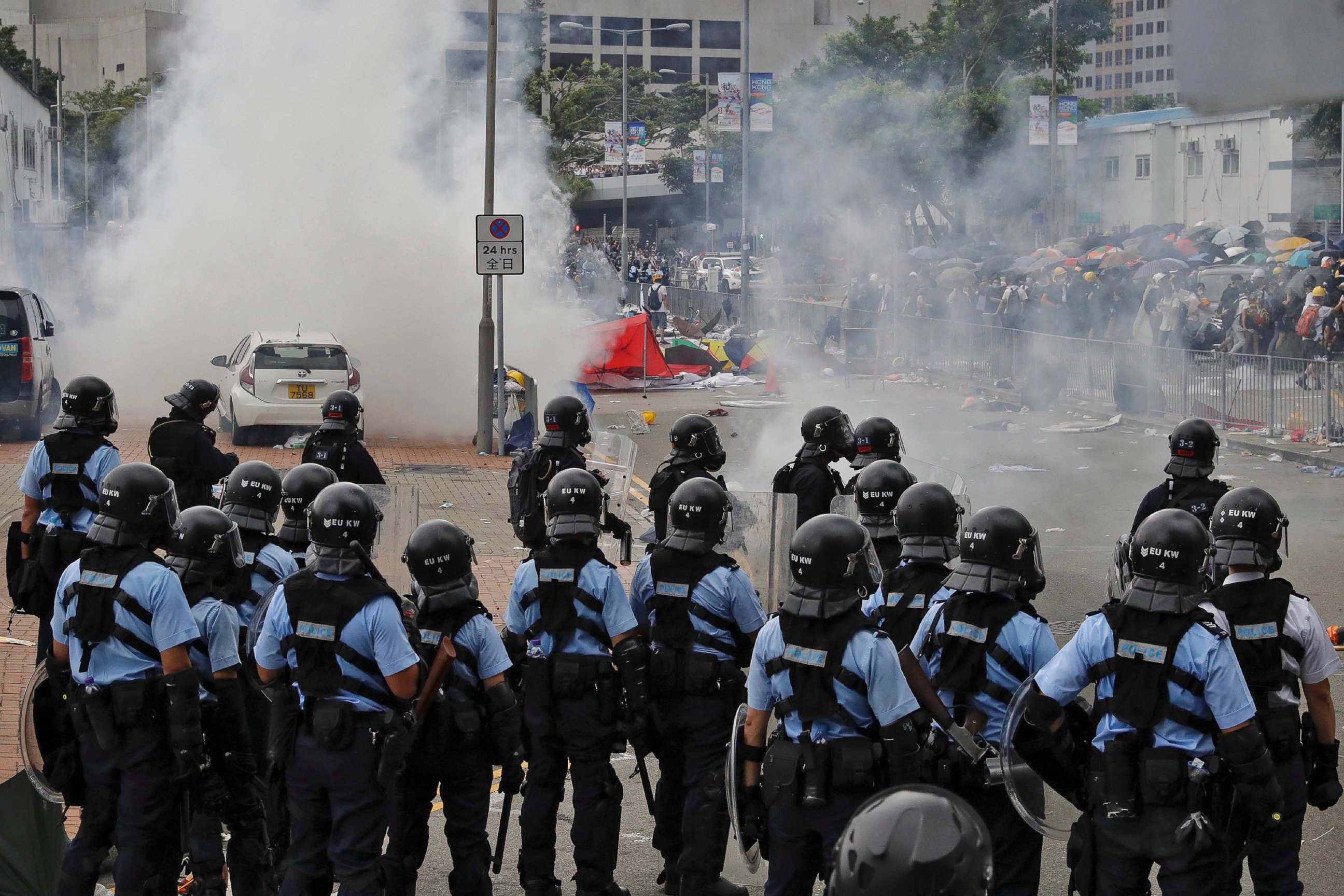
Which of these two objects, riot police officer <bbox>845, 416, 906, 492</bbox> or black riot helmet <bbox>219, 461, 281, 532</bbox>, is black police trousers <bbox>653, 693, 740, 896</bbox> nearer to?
black riot helmet <bbox>219, 461, 281, 532</bbox>

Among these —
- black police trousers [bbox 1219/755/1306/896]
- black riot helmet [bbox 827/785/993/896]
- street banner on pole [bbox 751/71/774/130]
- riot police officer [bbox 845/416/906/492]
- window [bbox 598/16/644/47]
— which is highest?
window [bbox 598/16/644/47]

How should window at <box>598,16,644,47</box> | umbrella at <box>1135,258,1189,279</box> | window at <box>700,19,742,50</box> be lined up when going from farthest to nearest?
window at <box>700,19,742,50</box>, window at <box>598,16,644,47</box>, umbrella at <box>1135,258,1189,279</box>

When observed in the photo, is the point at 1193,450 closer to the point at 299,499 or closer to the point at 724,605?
the point at 724,605

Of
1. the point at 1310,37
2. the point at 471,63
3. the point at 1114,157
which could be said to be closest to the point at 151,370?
the point at 471,63

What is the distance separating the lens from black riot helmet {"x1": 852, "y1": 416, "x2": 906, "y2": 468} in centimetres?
781

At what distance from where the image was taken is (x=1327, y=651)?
198 inches

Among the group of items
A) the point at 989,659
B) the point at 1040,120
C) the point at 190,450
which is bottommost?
the point at 989,659

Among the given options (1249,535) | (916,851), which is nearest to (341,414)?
(1249,535)

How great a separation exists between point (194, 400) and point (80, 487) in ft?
3.87

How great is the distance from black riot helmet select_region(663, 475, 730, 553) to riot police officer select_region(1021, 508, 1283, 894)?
1.50 m

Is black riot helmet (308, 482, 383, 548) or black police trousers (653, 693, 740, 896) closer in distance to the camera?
black riot helmet (308, 482, 383, 548)

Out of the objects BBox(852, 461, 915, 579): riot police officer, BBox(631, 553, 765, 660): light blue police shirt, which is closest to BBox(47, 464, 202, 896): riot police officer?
BBox(631, 553, 765, 660): light blue police shirt

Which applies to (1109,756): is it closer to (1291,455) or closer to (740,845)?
(740,845)

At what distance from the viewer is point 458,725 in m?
5.07
